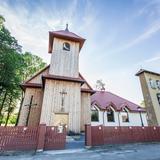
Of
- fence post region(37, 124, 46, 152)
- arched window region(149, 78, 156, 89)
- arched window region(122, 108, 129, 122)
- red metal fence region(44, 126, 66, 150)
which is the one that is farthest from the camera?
arched window region(149, 78, 156, 89)

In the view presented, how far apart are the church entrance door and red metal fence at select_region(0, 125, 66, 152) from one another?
362 centimetres

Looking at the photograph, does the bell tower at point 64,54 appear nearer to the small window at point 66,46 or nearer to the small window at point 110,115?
the small window at point 66,46

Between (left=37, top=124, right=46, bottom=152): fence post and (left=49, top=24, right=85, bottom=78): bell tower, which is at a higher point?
(left=49, top=24, right=85, bottom=78): bell tower

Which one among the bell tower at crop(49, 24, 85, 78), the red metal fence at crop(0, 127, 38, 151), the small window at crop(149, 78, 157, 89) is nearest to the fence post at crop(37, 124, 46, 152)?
the red metal fence at crop(0, 127, 38, 151)

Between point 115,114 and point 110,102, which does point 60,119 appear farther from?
point 115,114

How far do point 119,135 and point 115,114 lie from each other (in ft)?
28.9

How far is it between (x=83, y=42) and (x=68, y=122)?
9.82 metres

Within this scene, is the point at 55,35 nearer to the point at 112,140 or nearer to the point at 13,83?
the point at 13,83

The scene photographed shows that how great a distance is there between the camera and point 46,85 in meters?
13.3

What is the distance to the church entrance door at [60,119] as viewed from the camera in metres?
12.5

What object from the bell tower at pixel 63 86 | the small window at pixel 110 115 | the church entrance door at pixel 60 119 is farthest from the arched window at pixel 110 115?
the church entrance door at pixel 60 119

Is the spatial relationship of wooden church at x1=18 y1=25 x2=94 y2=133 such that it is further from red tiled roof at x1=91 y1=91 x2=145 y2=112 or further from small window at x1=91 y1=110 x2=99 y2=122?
red tiled roof at x1=91 y1=91 x2=145 y2=112

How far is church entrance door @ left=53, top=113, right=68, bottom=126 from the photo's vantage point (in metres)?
12.5

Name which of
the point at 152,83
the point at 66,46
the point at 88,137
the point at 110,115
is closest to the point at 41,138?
the point at 88,137
